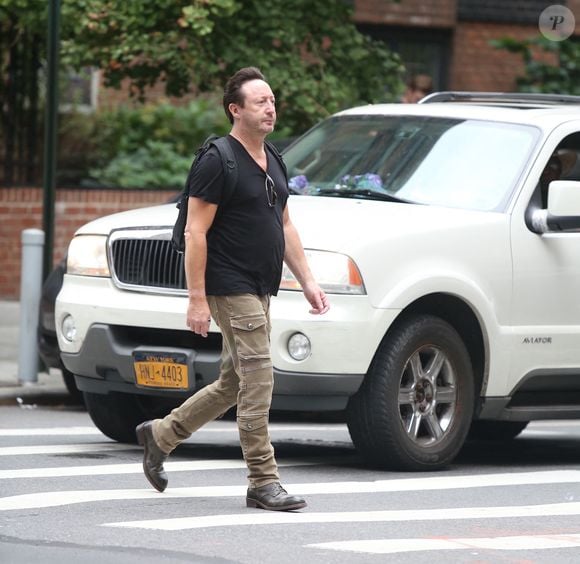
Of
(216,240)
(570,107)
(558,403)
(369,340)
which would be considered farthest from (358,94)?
(216,240)

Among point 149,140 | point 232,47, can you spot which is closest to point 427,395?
point 232,47

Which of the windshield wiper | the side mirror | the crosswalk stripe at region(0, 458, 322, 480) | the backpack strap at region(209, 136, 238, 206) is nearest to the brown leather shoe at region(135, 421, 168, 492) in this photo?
the crosswalk stripe at region(0, 458, 322, 480)

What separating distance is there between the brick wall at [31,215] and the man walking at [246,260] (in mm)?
11119

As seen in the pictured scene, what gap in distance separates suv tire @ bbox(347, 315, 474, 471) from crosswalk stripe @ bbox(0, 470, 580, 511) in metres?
0.17

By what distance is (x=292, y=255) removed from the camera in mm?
7633

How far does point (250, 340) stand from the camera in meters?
7.33

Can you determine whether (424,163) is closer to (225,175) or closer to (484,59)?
(225,175)

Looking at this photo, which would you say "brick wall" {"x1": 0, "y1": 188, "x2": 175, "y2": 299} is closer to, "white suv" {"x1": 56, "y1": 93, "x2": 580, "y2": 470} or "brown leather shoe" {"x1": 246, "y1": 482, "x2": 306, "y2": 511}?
"white suv" {"x1": 56, "y1": 93, "x2": 580, "y2": 470}

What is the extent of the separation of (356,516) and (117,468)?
5.55 ft

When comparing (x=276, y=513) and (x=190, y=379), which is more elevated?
(x=190, y=379)

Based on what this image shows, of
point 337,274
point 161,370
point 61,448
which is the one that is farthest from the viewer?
point 61,448

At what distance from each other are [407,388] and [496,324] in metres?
0.64

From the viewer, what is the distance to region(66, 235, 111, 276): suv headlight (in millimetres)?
9234

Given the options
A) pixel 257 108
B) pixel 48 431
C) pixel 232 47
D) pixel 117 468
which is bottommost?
pixel 48 431
